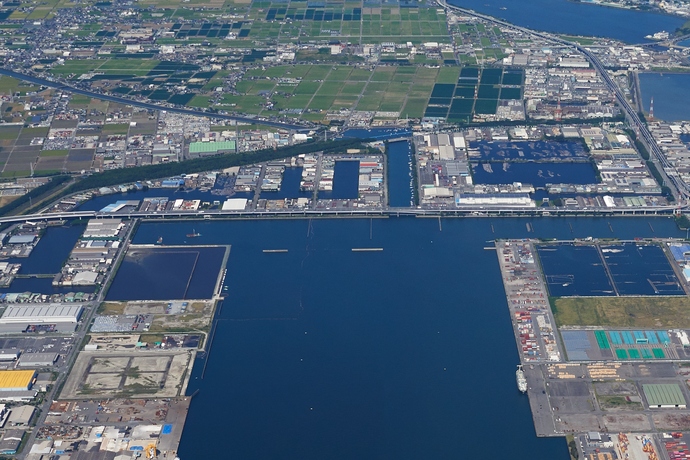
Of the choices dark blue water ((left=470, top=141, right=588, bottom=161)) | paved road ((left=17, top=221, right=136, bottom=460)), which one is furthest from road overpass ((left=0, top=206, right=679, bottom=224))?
dark blue water ((left=470, top=141, right=588, bottom=161))

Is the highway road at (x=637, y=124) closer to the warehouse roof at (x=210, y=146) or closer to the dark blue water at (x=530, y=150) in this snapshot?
the dark blue water at (x=530, y=150)

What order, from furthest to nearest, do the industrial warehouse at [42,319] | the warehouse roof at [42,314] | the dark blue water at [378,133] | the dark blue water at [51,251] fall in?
1. the dark blue water at [378,133]
2. the dark blue water at [51,251]
3. the warehouse roof at [42,314]
4. the industrial warehouse at [42,319]

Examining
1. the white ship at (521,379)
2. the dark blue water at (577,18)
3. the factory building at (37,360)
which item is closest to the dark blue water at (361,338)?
the white ship at (521,379)

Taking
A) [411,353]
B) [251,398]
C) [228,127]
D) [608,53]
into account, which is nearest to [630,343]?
[411,353]

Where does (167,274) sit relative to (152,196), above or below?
above

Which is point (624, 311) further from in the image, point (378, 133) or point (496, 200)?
point (378, 133)

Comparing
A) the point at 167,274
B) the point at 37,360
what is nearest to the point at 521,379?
the point at 167,274

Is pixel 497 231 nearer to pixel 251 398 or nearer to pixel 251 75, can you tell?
pixel 251 398
